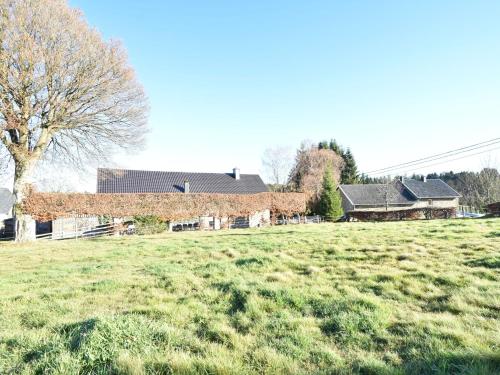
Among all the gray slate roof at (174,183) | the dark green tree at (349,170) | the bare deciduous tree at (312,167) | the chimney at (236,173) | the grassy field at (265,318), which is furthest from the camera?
the dark green tree at (349,170)

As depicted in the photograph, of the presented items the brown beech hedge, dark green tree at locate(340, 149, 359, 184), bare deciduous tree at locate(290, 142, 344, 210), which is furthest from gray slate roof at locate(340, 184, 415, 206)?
the brown beech hedge

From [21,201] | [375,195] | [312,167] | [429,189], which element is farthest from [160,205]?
[429,189]

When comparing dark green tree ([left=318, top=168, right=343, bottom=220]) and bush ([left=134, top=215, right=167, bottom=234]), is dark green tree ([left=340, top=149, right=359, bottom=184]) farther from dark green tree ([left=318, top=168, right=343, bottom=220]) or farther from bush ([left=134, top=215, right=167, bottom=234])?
bush ([left=134, top=215, right=167, bottom=234])

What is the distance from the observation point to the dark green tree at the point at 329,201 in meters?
34.2

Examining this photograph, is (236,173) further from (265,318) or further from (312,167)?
(265,318)

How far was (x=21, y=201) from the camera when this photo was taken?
55.3 feet

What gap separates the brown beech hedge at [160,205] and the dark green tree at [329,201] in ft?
15.7

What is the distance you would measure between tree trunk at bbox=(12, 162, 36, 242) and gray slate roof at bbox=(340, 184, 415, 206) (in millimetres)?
38273

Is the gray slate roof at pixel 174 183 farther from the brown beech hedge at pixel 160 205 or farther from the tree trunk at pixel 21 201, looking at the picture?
the tree trunk at pixel 21 201

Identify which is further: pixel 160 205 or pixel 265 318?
pixel 160 205

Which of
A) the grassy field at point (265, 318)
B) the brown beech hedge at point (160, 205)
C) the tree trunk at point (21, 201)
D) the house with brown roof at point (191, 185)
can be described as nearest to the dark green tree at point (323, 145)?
the house with brown roof at point (191, 185)

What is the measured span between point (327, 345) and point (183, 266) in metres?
5.16

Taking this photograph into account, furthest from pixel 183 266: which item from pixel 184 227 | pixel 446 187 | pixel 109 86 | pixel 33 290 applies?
pixel 446 187

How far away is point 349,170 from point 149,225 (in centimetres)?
4035
